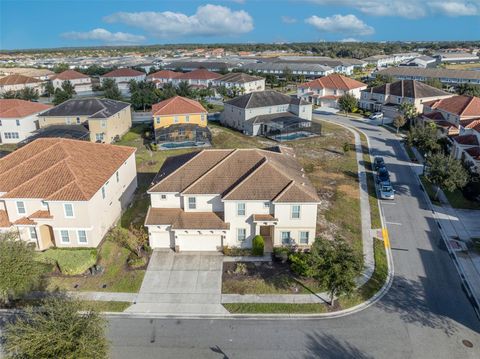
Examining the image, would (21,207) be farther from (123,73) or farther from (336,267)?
(123,73)

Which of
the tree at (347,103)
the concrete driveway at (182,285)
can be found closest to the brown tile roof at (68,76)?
the tree at (347,103)

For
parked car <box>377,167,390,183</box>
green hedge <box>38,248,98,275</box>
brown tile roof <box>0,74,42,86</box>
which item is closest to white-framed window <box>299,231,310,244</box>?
green hedge <box>38,248,98,275</box>

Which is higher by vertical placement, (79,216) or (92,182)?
(92,182)

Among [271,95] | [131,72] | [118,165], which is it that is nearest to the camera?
[118,165]

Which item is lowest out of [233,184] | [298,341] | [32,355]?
[298,341]

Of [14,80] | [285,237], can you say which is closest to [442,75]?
[285,237]

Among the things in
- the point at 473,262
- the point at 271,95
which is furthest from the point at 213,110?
the point at 473,262

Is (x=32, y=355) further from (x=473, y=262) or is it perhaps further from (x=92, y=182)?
(x=473, y=262)
